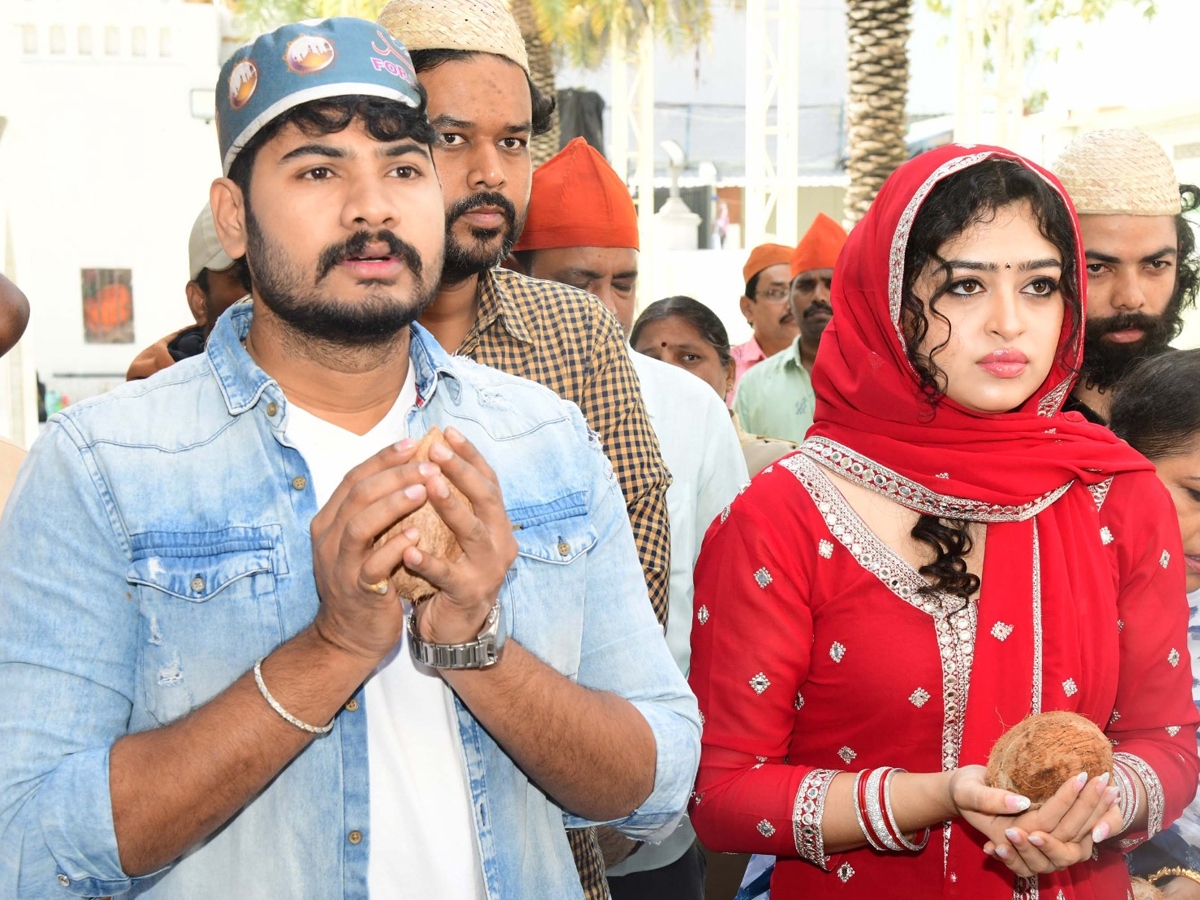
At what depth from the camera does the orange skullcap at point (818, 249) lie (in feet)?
23.5

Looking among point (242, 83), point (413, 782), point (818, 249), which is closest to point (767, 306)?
point (818, 249)

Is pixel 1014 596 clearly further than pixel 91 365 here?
No

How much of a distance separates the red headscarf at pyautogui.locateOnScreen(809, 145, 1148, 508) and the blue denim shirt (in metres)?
0.70

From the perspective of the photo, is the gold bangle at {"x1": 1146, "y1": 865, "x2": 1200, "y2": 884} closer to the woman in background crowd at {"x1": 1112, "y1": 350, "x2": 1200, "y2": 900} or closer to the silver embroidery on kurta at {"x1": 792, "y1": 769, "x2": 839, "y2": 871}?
the woman in background crowd at {"x1": 1112, "y1": 350, "x2": 1200, "y2": 900}

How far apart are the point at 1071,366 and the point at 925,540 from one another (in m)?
0.47

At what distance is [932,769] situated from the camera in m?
2.31

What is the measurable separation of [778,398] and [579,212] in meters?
2.66

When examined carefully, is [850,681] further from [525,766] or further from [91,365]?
[91,365]

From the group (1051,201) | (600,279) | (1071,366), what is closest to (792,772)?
(1071,366)

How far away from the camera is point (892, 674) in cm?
229

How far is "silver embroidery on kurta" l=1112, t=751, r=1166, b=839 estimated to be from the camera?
2293 mm

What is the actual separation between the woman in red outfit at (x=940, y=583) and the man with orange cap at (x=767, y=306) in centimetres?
546

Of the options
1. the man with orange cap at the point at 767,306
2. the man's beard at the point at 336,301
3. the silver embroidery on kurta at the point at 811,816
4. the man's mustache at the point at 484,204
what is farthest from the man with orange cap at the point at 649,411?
the man with orange cap at the point at 767,306

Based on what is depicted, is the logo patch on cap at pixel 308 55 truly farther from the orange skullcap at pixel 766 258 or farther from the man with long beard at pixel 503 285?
the orange skullcap at pixel 766 258
